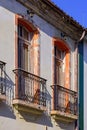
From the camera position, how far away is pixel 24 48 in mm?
15664

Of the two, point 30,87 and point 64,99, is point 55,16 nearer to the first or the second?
point 64,99

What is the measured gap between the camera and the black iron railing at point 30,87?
14.5 meters

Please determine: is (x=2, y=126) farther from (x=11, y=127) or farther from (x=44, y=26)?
(x=44, y=26)

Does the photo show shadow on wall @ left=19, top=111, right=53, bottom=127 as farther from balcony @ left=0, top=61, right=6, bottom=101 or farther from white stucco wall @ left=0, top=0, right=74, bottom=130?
balcony @ left=0, top=61, right=6, bottom=101

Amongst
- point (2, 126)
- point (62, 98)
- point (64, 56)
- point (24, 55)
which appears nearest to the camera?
point (2, 126)

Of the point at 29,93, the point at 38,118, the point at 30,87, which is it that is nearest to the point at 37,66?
the point at 30,87

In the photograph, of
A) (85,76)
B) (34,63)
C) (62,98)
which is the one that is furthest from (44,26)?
(85,76)

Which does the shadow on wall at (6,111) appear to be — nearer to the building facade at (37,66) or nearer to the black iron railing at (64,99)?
the building facade at (37,66)

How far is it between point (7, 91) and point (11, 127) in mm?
1010

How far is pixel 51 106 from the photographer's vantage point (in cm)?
1639

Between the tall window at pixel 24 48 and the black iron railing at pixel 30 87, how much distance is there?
1.60 feet

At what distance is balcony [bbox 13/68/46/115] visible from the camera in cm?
1427

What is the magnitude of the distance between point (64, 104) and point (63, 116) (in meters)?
0.60

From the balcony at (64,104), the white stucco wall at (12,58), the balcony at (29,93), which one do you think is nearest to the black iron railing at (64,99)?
the balcony at (64,104)
